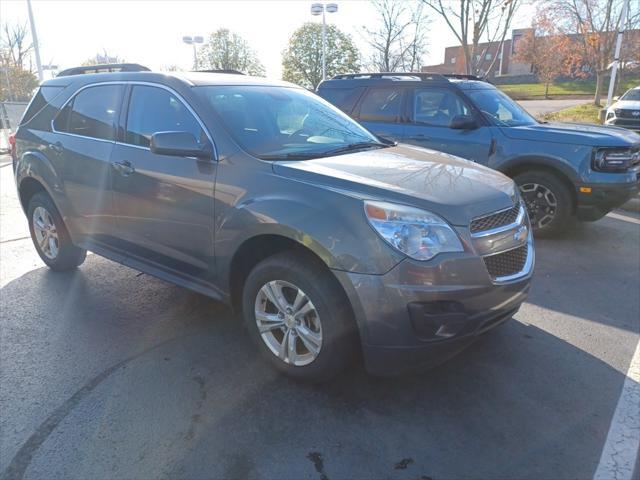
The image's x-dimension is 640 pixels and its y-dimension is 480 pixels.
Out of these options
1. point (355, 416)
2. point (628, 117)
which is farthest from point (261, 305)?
point (628, 117)

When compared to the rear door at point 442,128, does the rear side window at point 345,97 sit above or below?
above

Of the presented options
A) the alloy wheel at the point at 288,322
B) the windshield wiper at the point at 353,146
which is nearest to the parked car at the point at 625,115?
the windshield wiper at the point at 353,146

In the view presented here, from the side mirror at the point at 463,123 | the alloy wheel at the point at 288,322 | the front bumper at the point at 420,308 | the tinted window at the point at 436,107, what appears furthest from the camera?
the tinted window at the point at 436,107

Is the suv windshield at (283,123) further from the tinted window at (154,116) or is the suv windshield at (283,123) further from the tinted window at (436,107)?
the tinted window at (436,107)

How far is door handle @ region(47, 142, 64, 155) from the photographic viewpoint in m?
4.40

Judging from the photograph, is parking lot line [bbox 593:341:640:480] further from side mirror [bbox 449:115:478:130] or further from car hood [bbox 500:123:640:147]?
side mirror [bbox 449:115:478:130]

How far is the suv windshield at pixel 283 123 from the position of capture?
130 inches

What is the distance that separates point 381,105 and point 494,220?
4.43m

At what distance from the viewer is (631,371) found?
319 cm

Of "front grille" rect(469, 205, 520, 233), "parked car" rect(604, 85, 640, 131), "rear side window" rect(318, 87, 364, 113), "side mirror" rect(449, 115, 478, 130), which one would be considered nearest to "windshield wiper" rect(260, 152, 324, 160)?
"front grille" rect(469, 205, 520, 233)

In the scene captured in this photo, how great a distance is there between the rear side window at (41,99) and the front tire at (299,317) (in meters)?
3.04

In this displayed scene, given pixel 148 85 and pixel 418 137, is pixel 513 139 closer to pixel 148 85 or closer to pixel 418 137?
pixel 418 137

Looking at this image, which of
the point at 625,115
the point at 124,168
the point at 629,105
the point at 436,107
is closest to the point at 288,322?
the point at 124,168

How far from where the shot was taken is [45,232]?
497cm
